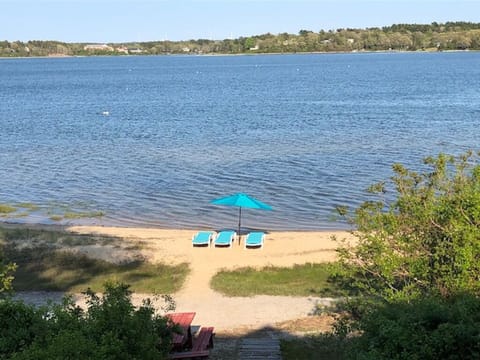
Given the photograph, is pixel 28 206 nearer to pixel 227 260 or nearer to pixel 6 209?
pixel 6 209

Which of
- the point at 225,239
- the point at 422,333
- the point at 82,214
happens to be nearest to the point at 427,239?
the point at 422,333

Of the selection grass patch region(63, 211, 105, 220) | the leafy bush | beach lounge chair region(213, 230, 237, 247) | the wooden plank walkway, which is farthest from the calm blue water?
the leafy bush

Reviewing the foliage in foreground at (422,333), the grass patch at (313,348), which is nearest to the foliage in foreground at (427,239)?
the foliage in foreground at (422,333)

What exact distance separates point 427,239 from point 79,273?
1084 cm

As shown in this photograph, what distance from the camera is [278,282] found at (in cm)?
1734

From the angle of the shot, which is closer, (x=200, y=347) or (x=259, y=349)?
(x=200, y=347)

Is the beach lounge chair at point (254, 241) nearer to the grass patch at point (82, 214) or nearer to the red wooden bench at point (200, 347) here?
the red wooden bench at point (200, 347)

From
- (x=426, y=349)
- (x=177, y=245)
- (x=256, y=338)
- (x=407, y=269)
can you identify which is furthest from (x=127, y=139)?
(x=426, y=349)

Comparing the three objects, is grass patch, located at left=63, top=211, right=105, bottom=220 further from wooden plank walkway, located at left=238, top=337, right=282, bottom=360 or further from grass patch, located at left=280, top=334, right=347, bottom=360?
grass patch, located at left=280, top=334, right=347, bottom=360

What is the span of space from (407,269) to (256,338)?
4.13 m

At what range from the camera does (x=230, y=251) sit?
2038 cm

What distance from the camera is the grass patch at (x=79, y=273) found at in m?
17.2

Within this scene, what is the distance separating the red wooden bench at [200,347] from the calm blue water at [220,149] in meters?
12.7

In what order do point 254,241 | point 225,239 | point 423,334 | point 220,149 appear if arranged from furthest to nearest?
point 220,149 → point 225,239 → point 254,241 → point 423,334
